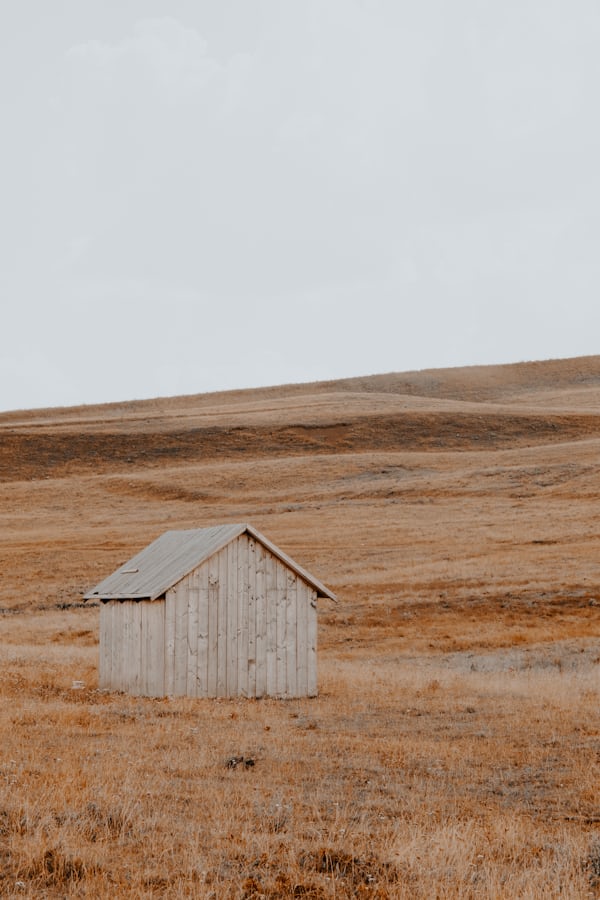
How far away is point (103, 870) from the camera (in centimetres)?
770

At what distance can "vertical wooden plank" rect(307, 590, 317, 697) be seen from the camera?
77.2 ft

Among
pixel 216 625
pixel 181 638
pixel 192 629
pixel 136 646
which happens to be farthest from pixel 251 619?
pixel 136 646

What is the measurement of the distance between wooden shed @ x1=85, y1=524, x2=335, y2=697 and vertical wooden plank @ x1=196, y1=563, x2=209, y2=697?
0.07ft

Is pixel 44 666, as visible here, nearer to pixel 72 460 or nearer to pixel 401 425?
pixel 72 460

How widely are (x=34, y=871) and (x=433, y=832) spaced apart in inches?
133

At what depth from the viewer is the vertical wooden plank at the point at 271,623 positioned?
76.9 ft

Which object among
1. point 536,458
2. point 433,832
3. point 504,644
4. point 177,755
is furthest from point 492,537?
point 433,832

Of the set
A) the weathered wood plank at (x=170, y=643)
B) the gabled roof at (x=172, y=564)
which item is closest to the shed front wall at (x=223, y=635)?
the weathered wood plank at (x=170, y=643)

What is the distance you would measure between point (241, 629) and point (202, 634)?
36.9 inches

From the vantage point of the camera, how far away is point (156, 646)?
22703 mm

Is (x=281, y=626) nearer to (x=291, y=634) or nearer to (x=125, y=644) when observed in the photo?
(x=291, y=634)

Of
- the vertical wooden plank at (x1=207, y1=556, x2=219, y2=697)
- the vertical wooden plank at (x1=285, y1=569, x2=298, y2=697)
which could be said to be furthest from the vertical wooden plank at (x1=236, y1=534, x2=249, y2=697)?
the vertical wooden plank at (x1=285, y1=569, x2=298, y2=697)

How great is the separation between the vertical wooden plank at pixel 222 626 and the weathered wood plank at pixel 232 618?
0.07 m

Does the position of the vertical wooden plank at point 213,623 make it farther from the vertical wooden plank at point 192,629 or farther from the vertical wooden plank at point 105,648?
the vertical wooden plank at point 105,648
